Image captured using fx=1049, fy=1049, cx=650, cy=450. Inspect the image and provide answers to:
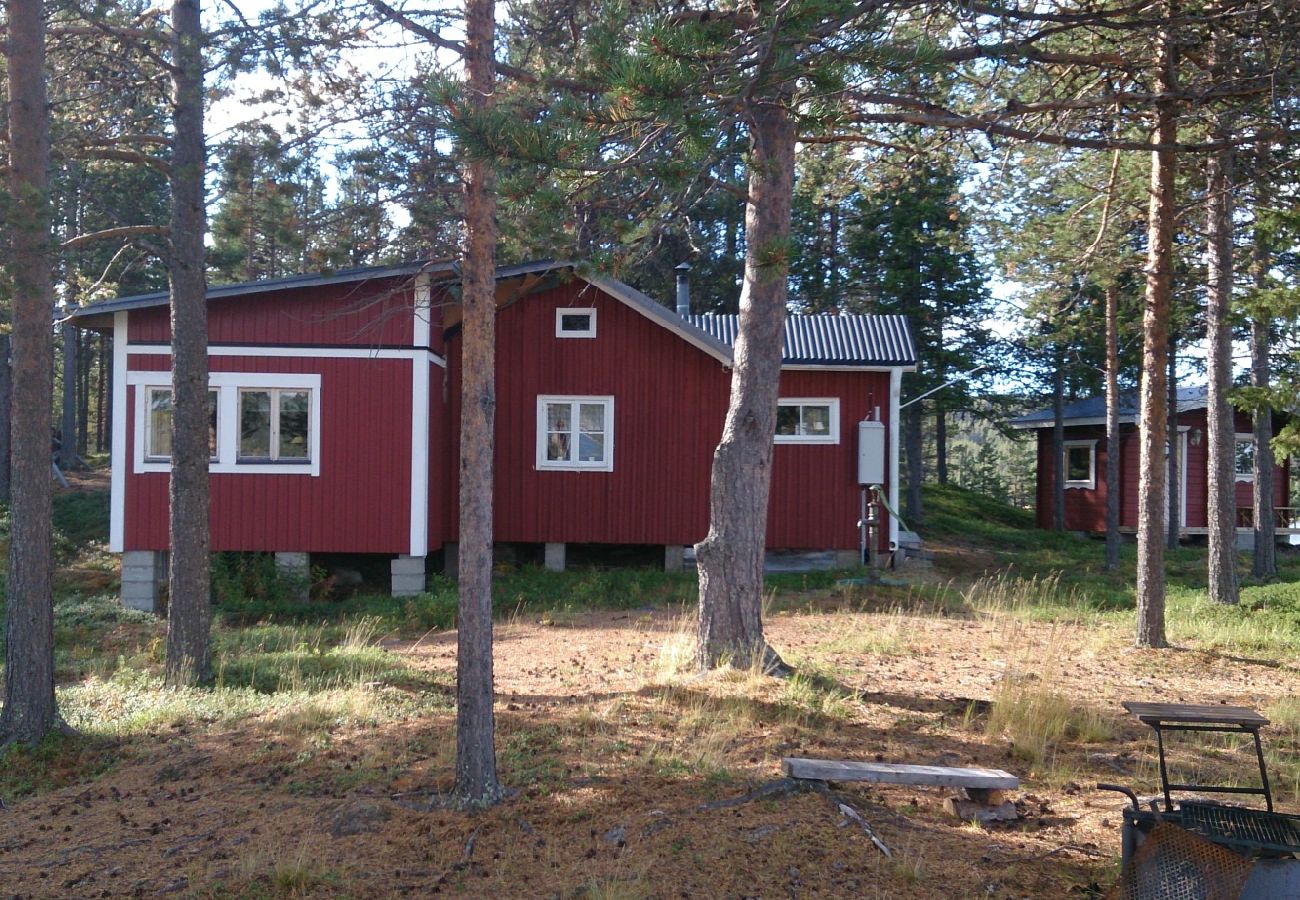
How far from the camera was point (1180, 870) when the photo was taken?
4.12 meters

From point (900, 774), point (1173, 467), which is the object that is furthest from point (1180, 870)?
point (1173, 467)

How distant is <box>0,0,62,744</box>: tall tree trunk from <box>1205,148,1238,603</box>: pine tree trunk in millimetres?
11169

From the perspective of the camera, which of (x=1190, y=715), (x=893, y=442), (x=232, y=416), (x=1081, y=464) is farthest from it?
(x=1081, y=464)

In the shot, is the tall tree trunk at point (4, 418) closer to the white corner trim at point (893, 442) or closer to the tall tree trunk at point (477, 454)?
the white corner trim at point (893, 442)

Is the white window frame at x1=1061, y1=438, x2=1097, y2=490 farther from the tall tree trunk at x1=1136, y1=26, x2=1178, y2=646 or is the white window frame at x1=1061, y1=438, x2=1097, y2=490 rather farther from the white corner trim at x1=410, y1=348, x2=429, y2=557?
the white corner trim at x1=410, y1=348, x2=429, y2=557

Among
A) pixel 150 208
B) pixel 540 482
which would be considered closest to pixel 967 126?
pixel 540 482

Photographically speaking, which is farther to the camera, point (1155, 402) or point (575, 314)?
point (575, 314)

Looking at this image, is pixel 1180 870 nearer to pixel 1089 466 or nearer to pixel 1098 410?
pixel 1098 410

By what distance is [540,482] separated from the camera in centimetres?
1689

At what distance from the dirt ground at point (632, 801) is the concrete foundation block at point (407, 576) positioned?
18.8 ft

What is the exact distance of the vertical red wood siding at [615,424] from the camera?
16.9 m

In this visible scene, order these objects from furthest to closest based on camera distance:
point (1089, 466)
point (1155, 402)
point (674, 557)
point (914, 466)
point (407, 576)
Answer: point (914, 466)
point (1089, 466)
point (674, 557)
point (407, 576)
point (1155, 402)

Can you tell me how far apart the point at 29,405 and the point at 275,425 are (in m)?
7.27

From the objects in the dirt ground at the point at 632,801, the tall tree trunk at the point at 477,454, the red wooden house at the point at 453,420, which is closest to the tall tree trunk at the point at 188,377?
the dirt ground at the point at 632,801
